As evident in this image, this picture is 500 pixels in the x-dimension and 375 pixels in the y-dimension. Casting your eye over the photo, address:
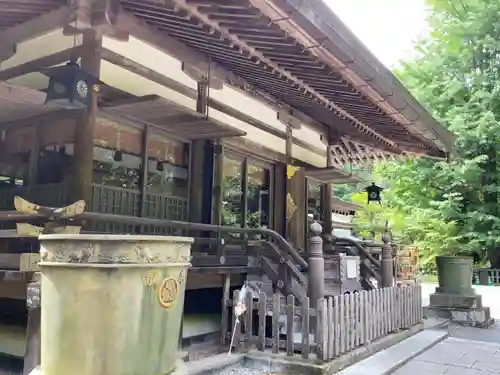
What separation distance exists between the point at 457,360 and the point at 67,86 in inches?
218

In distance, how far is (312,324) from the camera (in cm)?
552

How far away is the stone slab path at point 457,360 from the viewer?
5.63 m

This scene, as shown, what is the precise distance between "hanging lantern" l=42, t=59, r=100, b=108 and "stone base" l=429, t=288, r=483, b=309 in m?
8.51

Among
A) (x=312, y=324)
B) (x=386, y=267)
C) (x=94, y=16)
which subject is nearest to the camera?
(x=94, y=16)

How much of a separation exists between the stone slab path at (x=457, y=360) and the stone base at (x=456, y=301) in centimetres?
263

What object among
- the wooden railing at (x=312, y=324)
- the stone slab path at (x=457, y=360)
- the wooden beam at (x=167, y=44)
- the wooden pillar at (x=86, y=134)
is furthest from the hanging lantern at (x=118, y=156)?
the stone slab path at (x=457, y=360)

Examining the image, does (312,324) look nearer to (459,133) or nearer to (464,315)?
(464,315)

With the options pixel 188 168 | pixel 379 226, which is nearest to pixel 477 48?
pixel 379 226

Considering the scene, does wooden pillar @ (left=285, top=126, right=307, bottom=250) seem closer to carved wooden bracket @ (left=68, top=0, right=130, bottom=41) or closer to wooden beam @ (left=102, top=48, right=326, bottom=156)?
wooden beam @ (left=102, top=48, right=326, bottom=156)

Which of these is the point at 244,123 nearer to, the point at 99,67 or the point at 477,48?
the point at 99,67

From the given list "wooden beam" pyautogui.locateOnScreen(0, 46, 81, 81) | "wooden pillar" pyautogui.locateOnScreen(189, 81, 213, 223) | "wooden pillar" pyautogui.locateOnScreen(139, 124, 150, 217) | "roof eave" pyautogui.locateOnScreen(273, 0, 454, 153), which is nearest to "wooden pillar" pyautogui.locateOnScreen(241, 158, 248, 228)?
"wooden pillar" pyautogui.locateOnScreen(189, 81, 213, 223)

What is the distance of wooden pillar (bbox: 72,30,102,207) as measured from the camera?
4812mm

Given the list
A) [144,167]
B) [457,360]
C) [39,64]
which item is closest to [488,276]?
[457,360]

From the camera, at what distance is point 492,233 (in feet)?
56.5
